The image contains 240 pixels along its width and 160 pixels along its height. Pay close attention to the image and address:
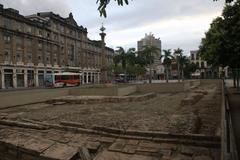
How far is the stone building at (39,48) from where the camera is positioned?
5197 centimetres

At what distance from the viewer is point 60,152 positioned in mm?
9227

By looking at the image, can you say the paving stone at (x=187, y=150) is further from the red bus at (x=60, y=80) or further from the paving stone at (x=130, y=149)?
the red bus at (x=60, y=80)

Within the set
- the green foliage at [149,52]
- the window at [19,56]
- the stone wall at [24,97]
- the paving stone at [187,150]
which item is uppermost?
the green foliage at [149,52]

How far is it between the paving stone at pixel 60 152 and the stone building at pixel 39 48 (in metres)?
28.5

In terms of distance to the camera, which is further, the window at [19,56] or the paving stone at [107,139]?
the window at [19,56]

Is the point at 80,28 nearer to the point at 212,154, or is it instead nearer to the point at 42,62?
the point at 42,62

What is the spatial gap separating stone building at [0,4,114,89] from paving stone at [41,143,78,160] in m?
28.5

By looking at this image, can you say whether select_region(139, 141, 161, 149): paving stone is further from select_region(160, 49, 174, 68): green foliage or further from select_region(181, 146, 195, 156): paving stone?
select_region(160, 49, 174, 68): green foliage

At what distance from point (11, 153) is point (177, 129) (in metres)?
6.35

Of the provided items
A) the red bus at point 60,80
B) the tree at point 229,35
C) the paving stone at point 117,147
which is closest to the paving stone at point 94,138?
the paving stone at point 117,147

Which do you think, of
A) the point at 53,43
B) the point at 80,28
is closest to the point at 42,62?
the point at 53,43

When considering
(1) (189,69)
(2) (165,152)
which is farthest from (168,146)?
(1) (189,69)

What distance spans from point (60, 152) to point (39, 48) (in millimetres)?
55907

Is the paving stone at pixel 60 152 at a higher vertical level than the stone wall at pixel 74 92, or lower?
lower
